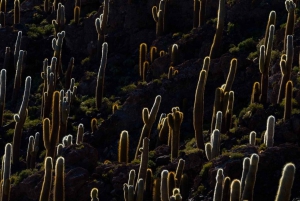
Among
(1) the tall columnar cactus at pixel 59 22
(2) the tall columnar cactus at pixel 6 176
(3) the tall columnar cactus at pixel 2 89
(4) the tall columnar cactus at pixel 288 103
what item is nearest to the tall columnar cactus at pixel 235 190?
(4) the tall columnar cactus at pixel 288 103

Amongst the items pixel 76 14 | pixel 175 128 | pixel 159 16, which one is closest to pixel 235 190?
pixel 175 128

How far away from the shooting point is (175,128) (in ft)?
75.8

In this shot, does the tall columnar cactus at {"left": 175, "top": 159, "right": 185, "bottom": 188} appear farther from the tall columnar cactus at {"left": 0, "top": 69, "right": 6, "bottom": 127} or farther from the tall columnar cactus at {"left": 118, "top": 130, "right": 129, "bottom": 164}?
the tall columnar cactus at {"left": 0, "top": 69, "right": 6, "bottom": 127}

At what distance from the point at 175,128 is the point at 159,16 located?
10.1 metres

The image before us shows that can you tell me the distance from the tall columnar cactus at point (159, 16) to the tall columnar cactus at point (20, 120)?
24.2 feet

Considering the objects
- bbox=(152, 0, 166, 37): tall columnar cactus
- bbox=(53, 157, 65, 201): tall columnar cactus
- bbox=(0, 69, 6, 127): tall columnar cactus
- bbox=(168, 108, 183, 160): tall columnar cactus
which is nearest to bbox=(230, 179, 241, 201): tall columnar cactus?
bbox=(53, 157, 65, 201): tall columnar cactus

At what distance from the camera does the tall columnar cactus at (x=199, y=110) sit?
2311cm

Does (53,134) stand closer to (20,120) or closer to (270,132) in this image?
(20,120)

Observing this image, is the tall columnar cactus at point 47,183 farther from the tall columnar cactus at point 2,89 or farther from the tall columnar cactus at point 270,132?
the tall columnar cactus at point 2,89

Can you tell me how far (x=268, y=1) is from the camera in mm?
32312

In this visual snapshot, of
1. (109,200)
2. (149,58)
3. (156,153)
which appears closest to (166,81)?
(149,58)

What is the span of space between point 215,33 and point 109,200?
9.86 m

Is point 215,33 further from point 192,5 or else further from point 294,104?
point 294,104

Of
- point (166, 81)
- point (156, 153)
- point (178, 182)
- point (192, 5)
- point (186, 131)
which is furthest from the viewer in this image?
point (192, 5)
